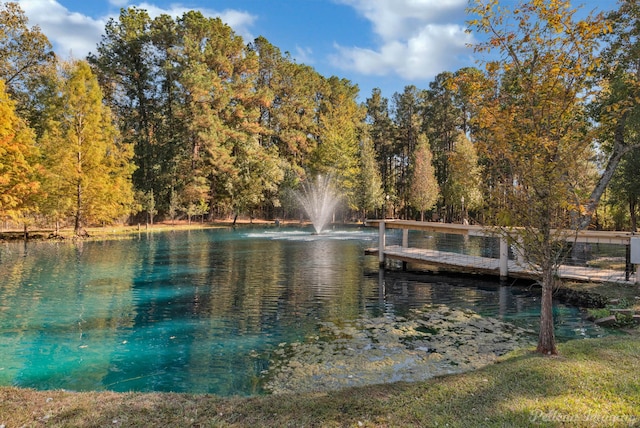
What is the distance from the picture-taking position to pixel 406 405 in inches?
193

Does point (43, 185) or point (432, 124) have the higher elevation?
point (432, 124)

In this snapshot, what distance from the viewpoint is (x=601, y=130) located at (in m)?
6.76

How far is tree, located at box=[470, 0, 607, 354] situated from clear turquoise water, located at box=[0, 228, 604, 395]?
13.9ft

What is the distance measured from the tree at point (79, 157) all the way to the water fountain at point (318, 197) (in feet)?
85.2

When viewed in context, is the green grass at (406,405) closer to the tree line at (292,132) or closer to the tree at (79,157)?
the tree line at (292,132)

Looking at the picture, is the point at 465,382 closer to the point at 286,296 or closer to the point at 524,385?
the point at 524,385

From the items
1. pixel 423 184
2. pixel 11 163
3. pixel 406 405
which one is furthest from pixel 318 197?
pixel 406 405

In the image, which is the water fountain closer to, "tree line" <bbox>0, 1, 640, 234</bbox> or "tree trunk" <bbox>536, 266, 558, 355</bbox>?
"tree line" <bbox>0, 1, 640, 234</bbox>

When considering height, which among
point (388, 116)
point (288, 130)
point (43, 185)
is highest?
point (388, 116)

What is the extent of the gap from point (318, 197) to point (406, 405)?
52059 mm

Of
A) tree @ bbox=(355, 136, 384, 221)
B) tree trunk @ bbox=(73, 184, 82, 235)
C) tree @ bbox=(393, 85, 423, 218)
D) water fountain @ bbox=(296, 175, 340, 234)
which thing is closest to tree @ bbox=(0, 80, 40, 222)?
tree trunk @ bbox=(73, 184, 82, 235)

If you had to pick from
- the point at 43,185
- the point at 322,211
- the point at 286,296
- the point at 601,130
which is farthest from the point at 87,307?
the point at 322,211

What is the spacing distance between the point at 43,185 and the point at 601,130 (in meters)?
35.9

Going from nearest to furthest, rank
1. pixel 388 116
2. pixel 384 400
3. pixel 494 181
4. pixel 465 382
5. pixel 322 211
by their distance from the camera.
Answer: pixel 384 400, pixel 465 382, pixel 494 181, pixel 322 211, pixel 388 116
